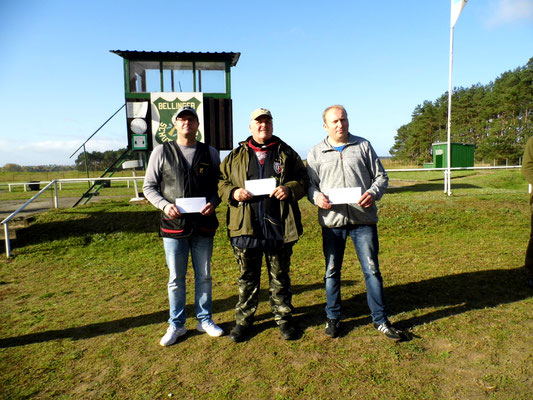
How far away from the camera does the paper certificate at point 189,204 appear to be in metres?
3.44

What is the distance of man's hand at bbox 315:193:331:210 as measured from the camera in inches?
134

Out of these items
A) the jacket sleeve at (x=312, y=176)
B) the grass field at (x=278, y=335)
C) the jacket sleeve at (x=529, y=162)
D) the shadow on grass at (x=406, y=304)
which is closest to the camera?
the grass field at (x=278, y=335)

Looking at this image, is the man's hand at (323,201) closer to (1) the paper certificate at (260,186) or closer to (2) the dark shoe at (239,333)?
(1) the paper certificate at (260,186)

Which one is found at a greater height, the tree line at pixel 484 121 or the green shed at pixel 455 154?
the tree line at pixel 484 121

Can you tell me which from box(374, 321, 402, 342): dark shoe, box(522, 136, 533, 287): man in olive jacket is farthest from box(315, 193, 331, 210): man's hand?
box(522, 136, 533, 287): man in olive jacket

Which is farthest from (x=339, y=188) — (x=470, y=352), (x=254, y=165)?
(x=470, y=352)

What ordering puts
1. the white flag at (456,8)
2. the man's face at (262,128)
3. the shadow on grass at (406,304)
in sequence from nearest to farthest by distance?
1. the man's face at (262,128)
2. the shadow on grass at (406,304)
3. the white flag at (456,8)

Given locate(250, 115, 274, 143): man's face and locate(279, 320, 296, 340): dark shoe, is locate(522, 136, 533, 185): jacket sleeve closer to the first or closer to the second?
locate(250, 115, 274, 143): man's face

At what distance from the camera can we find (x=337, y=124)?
345 cm

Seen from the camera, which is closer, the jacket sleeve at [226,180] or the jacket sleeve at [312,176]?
the jacket sleeve at [226,180]

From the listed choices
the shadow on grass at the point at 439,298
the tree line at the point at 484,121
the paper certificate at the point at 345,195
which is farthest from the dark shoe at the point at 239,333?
the tree line at the point at 484,121

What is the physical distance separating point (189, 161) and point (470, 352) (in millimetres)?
3151

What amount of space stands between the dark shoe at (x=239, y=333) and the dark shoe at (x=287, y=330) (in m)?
0.37

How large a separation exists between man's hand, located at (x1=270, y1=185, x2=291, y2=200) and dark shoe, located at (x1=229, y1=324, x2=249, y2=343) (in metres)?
1.39
